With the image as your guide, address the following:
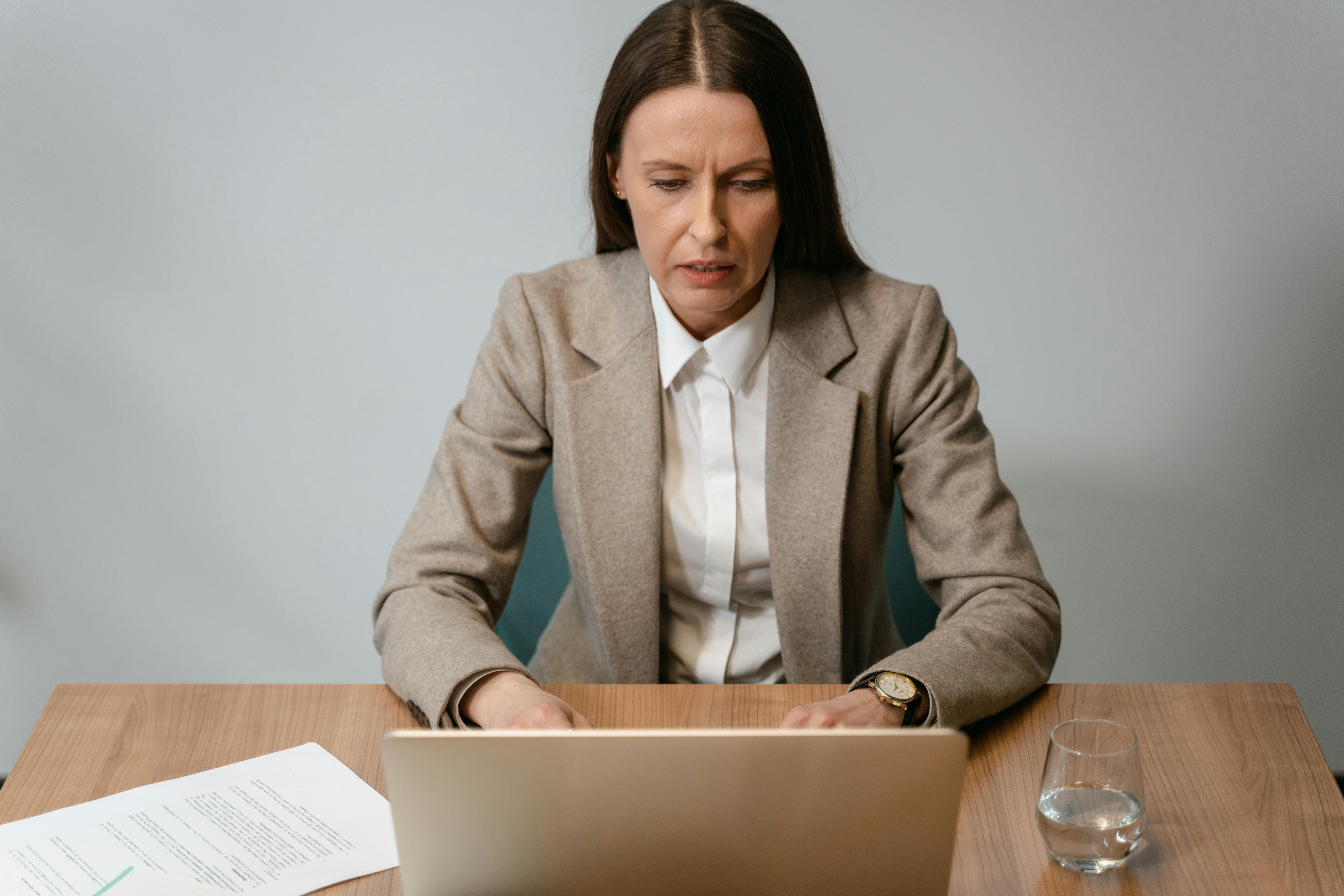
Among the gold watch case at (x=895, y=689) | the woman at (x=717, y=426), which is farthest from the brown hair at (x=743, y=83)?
the gold watch case at (x=895, y=689)

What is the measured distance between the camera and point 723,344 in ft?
4.64

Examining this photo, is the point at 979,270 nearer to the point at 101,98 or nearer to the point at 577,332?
the point at 577,332

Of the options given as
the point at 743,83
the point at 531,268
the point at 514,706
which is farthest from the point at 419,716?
the point at 531,268

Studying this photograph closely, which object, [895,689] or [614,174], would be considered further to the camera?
[614,174]

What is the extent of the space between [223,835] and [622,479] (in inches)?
25.5

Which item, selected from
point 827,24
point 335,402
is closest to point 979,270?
point 827,24

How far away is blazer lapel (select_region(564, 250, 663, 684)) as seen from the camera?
4.60ft

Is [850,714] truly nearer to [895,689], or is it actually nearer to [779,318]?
[895,689]

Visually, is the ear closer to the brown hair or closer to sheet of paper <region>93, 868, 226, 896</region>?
the brown hair

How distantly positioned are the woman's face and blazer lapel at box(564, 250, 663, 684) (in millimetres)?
123

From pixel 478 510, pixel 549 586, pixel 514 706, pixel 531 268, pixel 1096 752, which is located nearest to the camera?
pixel 1096 752

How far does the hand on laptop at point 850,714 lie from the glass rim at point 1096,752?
0.20m

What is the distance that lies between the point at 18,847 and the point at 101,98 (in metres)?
1.53

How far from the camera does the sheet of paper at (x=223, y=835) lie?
0.86 meters
